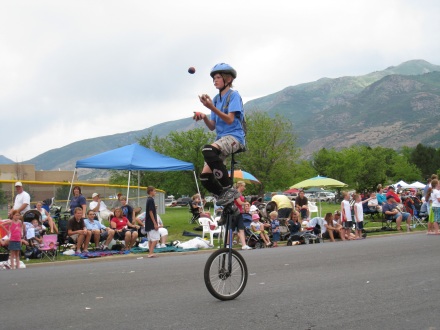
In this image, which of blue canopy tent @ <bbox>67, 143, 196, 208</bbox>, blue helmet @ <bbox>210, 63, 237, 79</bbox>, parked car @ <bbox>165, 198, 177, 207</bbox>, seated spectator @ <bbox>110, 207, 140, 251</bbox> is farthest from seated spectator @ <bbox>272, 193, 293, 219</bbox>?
parked car @ <bbox>165, 198, 177, 207</bbox>

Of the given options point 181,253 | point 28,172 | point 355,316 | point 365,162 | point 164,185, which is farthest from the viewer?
point 28,172

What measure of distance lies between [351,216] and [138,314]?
15.1 meters

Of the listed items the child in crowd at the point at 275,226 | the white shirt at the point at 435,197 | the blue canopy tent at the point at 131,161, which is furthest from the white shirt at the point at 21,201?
the white shirt at the point at 435,197

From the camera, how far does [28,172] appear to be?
11319 centimetres

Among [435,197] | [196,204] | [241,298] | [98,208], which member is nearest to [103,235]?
[98,208]

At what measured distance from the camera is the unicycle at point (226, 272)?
6.21m

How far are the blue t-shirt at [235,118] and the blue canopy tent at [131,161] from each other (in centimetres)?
1285

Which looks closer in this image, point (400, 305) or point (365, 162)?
point (400, 305)

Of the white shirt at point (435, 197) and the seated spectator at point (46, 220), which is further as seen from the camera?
the white shirt at point (435, 197)

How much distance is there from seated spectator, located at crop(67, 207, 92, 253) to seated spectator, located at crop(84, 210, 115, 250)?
0.27 metres

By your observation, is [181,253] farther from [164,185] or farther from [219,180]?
[164,185]

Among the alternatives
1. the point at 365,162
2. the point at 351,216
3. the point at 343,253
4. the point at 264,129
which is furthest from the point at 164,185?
the point at 343,253

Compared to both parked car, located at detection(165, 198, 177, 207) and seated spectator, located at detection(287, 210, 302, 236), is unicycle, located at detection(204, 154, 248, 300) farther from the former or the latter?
parked car, located at detection(165, 198, 177, 207)

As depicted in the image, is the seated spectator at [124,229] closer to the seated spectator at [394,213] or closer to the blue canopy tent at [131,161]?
the blue canopy tent at [131,161]
